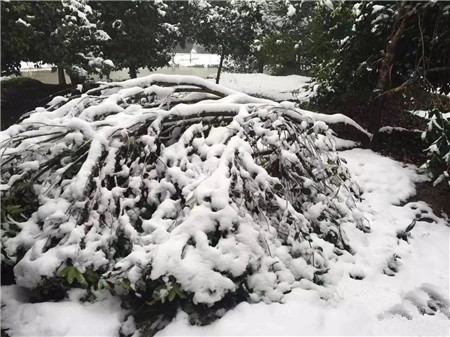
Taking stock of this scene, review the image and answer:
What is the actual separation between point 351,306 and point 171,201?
4.71 feet

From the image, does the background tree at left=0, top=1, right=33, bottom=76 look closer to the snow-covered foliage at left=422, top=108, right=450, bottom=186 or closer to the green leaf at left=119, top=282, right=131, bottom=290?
the green leaf at left=119, top=282, right=131, bottom=290

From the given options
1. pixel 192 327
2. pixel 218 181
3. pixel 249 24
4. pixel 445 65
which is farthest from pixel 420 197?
pixel 249 24

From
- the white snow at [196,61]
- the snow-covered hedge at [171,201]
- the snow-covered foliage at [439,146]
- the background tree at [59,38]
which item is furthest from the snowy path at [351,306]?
the white snow at [196,61]

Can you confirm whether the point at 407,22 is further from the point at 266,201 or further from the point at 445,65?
the point at 266,201

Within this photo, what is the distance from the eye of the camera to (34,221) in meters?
2.37

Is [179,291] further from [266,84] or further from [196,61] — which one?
[196,61]

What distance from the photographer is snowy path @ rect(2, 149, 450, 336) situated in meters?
2.08

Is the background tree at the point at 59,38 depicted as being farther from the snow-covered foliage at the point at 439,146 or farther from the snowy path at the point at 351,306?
the snow-covered foliage at the point at 439,146

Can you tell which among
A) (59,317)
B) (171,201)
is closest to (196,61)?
(171,201)

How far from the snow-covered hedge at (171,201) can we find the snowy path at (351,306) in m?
0.13

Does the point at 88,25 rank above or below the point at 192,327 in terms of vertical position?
above

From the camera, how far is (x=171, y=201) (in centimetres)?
250

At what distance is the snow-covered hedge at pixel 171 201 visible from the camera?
216 cm

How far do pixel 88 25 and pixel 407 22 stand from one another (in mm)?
7616
